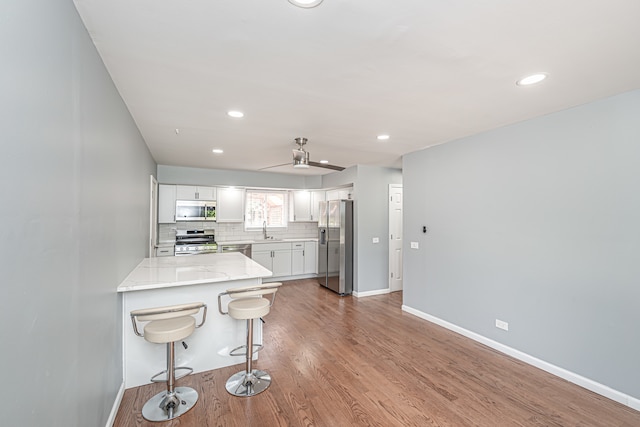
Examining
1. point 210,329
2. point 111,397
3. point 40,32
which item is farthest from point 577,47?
point 111,397

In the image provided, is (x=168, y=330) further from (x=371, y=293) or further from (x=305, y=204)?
(x=305, y=204)

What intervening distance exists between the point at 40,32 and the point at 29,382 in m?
1.23

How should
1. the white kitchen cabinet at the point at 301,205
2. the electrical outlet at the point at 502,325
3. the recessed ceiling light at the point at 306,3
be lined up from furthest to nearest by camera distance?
the white kitchen cabinet at the point at 301,205
the electrical outlet at the point at 502,325
the recessed ceiling light at the point at 306,3

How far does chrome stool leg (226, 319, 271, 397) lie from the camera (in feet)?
8.14

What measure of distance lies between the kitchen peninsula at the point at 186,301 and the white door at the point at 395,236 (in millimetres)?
3253

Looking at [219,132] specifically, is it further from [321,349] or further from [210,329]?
[321,349]

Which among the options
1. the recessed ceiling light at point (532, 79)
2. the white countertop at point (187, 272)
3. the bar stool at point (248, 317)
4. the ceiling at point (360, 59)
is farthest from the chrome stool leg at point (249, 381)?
the recessed ceiling light at point (532, 79)

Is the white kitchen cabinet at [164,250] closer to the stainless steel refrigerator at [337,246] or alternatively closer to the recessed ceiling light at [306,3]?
the stainless steel refrigerator at [337,246]

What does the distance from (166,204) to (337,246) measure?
3.43m

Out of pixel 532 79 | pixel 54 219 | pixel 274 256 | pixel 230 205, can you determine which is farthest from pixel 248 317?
pixel 230 205

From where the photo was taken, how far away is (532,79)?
83.2 inches

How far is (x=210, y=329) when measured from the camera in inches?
112

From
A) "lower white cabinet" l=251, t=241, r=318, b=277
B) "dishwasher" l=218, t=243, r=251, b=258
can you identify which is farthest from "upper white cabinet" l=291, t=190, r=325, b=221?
"dishwasher" l=218, t=243, r=251, b=258

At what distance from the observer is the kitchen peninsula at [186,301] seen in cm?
251
